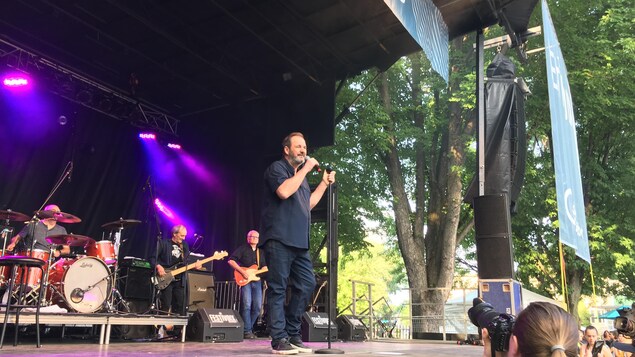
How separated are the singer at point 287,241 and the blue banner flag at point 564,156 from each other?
2382mm

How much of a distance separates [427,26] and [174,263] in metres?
5.26

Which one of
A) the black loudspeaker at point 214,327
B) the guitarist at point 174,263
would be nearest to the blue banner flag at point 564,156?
the black loudspeaker at point 214,327

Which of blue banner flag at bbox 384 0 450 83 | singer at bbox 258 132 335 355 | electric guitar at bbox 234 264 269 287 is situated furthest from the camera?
electric guitar at bbox 234 264 269 287

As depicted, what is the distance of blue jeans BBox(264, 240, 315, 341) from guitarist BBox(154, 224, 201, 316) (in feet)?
13.9

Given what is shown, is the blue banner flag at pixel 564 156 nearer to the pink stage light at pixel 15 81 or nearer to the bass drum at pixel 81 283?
the bass drum at pixel 81 283

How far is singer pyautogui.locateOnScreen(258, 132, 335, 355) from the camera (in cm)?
349

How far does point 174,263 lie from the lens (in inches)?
304

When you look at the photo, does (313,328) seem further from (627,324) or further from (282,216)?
(627,324)

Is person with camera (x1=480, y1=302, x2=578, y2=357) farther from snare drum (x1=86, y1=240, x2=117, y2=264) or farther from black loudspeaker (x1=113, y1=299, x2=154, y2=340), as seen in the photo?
black loudspeaker (x1=113, y1=299, x2=154, y2=340)

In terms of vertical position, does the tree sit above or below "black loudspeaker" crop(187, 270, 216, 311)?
above

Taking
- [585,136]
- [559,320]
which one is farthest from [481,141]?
[585,136]

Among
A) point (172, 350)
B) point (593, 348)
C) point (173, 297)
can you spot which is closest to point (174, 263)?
point (173, 297)

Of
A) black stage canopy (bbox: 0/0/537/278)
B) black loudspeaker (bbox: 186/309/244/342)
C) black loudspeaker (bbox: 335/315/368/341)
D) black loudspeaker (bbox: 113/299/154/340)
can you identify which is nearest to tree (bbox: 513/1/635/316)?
black stage canopy (bbox: 0/0/537/278)

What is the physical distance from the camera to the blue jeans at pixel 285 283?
3.50m
